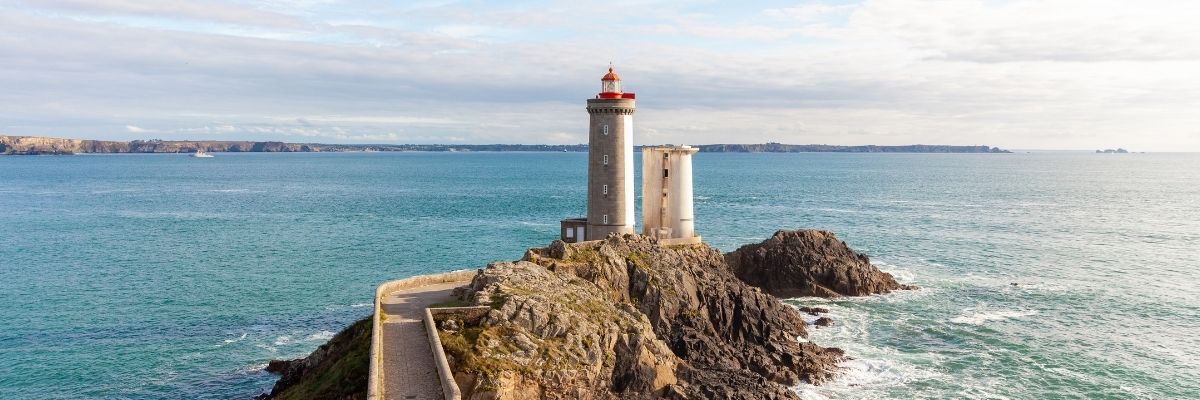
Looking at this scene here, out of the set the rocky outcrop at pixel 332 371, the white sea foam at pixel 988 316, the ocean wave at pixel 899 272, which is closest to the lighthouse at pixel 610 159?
the rocky outcrop at pixel 332 371

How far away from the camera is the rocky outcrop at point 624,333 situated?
28219 millimetres

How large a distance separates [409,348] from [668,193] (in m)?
30.3

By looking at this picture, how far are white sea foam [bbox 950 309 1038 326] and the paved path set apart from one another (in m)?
30.4

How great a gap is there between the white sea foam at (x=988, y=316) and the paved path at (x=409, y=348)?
30.4 meters

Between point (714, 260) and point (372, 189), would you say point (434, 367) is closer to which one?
point (714, 260)

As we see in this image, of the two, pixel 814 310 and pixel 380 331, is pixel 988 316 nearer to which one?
pixel 814 310

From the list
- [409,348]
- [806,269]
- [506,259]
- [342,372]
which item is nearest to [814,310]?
[806,269]

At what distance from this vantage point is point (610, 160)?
49.5m

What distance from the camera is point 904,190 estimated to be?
501 feet

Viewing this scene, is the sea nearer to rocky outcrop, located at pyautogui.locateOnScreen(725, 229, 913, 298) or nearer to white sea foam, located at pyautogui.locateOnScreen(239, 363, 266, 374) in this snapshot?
white sea foam, located at pyautogui.locateOnScreen(239, 363, 266, 374)

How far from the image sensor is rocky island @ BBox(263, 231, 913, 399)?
2823cm

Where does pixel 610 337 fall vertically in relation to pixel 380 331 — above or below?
below

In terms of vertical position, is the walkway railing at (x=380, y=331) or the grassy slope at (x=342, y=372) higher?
the walkway railing at (x=380, y=331)

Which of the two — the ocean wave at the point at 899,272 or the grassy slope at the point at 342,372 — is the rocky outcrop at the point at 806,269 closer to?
the ocean wave at the point at 899,272
